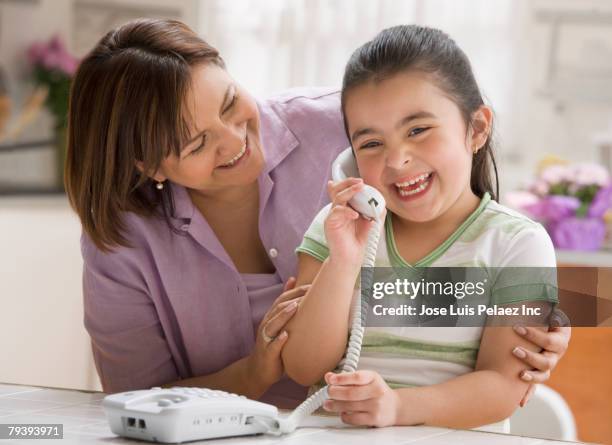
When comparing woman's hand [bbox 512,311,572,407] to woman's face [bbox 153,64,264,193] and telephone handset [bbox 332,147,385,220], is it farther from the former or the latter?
woman's face [bbox 153,64,264,193]

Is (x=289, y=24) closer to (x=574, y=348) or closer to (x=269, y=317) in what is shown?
(x=574, y=348)

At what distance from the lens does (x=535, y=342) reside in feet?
3.27

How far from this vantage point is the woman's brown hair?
1234 mm

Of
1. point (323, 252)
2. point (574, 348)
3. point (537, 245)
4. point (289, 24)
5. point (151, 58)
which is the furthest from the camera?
point (289, 24)

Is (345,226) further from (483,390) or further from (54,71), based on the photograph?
(54,71)

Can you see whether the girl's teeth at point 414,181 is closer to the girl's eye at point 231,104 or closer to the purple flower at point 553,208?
the girl's eye at point 231,104

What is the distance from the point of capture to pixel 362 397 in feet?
3.01

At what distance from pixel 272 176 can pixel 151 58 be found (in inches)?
10.1

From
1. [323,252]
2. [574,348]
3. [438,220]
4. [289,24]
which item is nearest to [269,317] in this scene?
[323,252]

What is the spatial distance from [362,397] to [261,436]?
100 millimetres

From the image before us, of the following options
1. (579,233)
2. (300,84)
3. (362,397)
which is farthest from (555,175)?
(362,397)

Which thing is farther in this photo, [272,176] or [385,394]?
[272,176]

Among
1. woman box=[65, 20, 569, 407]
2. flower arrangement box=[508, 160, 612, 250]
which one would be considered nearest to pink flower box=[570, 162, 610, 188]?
flower arrangement box=[508, 160, 612, 250]

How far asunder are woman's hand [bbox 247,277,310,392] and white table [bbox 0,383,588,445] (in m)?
0.16
